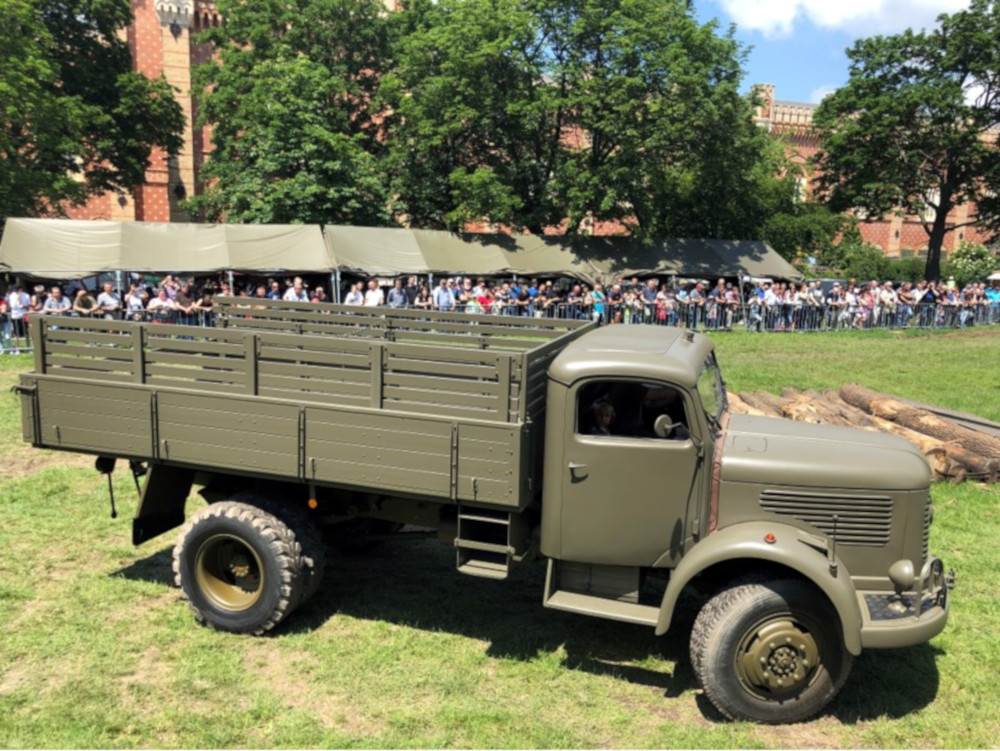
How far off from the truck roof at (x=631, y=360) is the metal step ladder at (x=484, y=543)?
1021 millimetres

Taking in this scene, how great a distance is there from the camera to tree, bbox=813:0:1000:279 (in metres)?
34.1

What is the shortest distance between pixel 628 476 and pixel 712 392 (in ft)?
3.13

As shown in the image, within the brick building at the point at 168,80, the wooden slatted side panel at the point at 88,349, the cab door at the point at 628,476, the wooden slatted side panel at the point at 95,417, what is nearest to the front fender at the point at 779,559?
the cab door at the point at 628,476

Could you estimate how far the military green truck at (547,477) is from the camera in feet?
15.0

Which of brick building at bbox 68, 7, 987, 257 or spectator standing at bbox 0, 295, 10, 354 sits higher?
brick building at bbox 68, 7, 987, 257

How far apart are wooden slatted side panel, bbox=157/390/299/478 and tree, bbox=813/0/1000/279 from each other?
119 ft

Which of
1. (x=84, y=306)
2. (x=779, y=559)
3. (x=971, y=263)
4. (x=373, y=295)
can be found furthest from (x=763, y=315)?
(x=971, y=263)

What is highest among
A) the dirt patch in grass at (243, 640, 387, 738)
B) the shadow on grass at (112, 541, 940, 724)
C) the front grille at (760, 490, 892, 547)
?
the front grille at (760, 490, 892, 547)

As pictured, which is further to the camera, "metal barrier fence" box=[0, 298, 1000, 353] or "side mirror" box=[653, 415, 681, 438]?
"metal barrier fence" box=[0, 298, 1000, 353]

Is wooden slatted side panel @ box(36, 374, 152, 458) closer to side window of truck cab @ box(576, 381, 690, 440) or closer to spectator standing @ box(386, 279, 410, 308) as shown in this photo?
side window of truck cab @ box(576, 381, 690, 440)

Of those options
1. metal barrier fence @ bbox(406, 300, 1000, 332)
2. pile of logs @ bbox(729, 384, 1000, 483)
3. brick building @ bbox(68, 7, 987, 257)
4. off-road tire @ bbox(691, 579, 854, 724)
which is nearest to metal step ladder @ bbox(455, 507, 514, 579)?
off-road tire @ bbox(691, 579, 854, 724)

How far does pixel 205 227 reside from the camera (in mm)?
21906

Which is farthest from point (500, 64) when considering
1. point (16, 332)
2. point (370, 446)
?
point (370, 446)

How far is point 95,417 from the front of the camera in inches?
223
